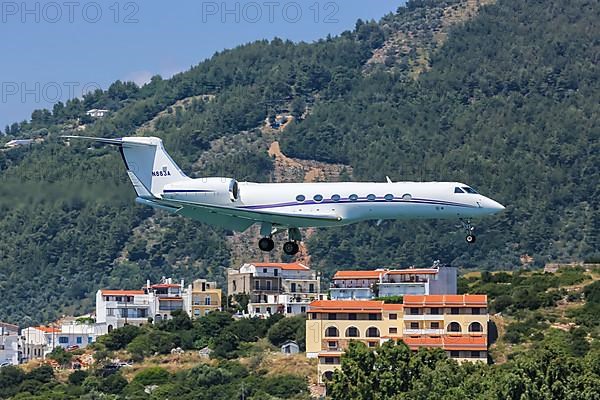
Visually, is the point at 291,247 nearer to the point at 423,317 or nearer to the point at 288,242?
the point at 288,242

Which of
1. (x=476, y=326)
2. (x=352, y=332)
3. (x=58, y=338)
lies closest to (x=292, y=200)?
(x=476, y=326)

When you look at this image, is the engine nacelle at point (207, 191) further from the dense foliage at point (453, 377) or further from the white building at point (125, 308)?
the white building at point (125, 308)

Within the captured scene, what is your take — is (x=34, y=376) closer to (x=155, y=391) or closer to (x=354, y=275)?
(x=155, y=391)

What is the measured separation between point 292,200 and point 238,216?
2.54 meters

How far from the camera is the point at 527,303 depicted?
13538cm

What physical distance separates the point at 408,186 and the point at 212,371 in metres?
65.3

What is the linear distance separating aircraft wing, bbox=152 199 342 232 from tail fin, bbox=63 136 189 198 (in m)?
1.41

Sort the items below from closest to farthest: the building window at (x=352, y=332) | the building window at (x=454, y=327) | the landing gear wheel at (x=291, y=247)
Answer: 1. the landing gear wheel at (x=291, y=247)
2. the building window at (x=454, y=327)
3. the building window at (x=352, y=332)

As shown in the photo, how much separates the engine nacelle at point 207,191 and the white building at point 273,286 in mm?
102081

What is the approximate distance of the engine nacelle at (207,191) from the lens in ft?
221

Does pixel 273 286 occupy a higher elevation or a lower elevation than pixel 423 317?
higher

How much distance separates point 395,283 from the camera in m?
156

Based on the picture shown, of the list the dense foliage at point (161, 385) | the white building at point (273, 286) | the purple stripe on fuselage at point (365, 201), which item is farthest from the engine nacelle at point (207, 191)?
the white building at point (273, 286)

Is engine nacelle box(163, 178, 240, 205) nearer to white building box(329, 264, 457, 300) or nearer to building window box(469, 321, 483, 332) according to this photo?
building window box(469, 321, 483, 332)
